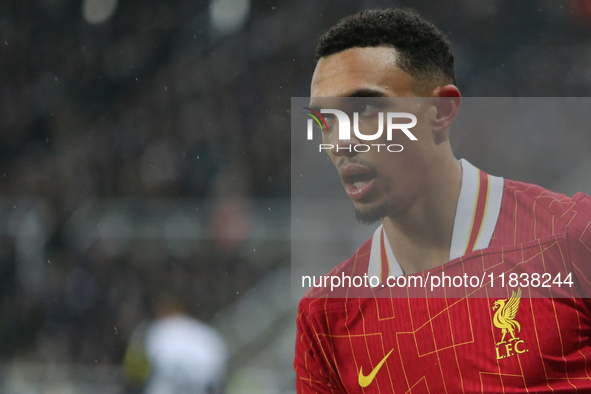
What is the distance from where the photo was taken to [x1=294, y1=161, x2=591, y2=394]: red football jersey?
2.90 feet

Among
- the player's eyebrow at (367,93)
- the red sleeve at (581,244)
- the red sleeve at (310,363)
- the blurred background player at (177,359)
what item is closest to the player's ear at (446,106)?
the player's eyebrow at (367,93)

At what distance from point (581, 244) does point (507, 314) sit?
0.17 m

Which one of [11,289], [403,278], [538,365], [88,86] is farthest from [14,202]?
[538,365]

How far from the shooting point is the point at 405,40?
3.30 feet

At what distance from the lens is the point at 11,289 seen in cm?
395

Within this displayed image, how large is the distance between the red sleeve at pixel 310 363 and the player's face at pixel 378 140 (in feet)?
0.81

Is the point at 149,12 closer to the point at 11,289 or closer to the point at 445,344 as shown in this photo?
the point at 11,289

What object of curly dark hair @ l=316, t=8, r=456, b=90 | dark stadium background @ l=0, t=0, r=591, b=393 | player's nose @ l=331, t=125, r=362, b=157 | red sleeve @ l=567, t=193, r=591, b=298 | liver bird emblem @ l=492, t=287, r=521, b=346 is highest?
dark stadium background @ l=0, t=0, r=591, b=393

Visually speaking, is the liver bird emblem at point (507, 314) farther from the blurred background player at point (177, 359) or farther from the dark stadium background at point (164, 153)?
the blurred background player at point (177, 359)

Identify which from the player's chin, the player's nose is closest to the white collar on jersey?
the player's chin

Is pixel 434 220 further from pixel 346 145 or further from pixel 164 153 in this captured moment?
pixel 164 153

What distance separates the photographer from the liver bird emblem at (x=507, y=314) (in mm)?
914

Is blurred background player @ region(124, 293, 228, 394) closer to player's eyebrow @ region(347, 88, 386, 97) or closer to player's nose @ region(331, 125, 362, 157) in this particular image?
player's nose @ region(331, 125, 362, 157)

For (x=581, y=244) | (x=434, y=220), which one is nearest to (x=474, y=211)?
(x=434, y=220)
